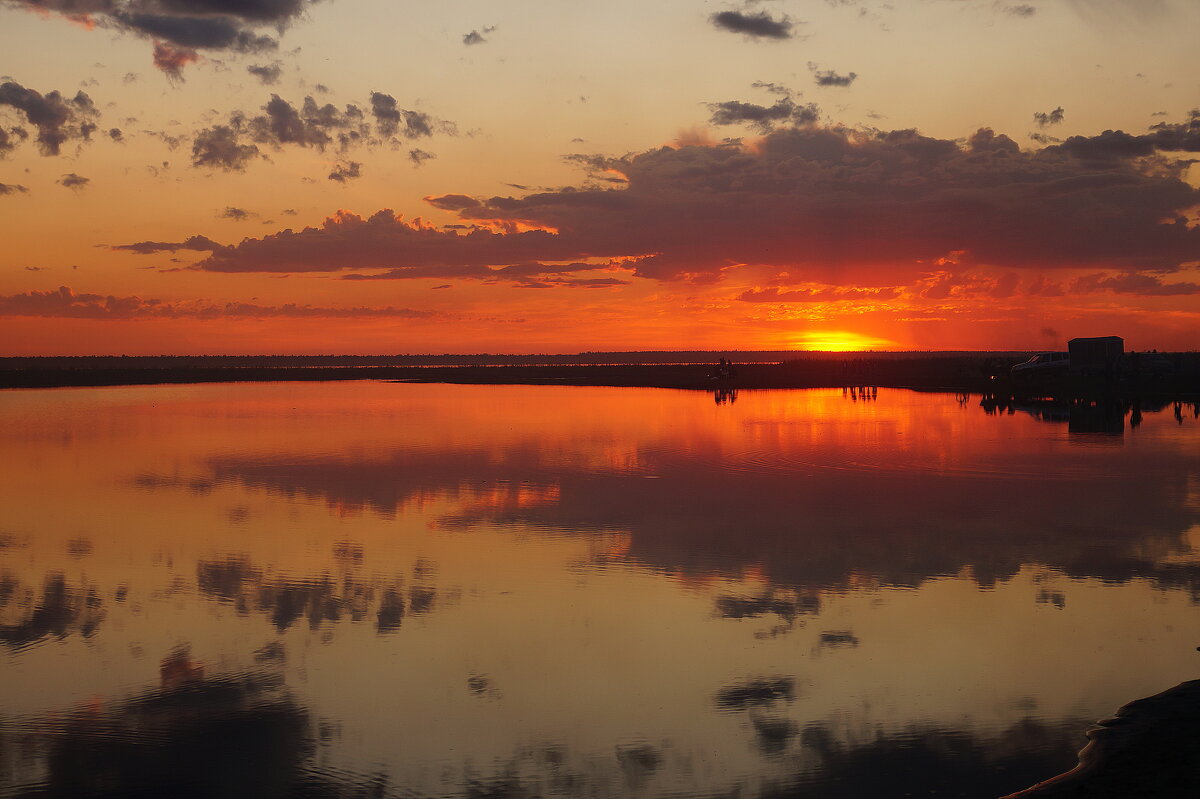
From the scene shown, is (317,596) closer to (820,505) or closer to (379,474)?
(820,505)

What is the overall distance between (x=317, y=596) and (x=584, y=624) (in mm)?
4549

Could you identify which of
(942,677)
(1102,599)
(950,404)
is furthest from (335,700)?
(950,404)

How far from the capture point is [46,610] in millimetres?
15617

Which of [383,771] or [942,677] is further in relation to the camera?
[942,677]

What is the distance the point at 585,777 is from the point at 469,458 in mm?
25681

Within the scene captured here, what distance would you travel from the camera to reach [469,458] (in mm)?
35062

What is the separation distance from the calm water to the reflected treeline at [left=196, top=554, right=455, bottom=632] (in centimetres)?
7

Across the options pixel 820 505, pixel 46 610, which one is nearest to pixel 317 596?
pixel 46 610

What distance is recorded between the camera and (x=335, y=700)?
11.7m

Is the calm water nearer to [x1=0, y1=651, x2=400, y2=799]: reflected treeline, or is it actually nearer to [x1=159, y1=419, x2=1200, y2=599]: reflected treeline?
[x1=0, y1=651, x2=400, y2=799]: reflected treeline

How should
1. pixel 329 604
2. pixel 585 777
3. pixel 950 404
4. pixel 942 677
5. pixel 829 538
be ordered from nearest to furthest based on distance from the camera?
1. pixel 585 777
2. pixel 942 677
3. pixel 329 604
4. pixel 829 538
5. pixel 950 404

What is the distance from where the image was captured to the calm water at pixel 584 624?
33.3 feet

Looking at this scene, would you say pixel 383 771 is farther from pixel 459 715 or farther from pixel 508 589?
pixel 508 589

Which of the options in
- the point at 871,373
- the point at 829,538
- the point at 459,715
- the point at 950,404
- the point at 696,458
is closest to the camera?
the point at 459,715
